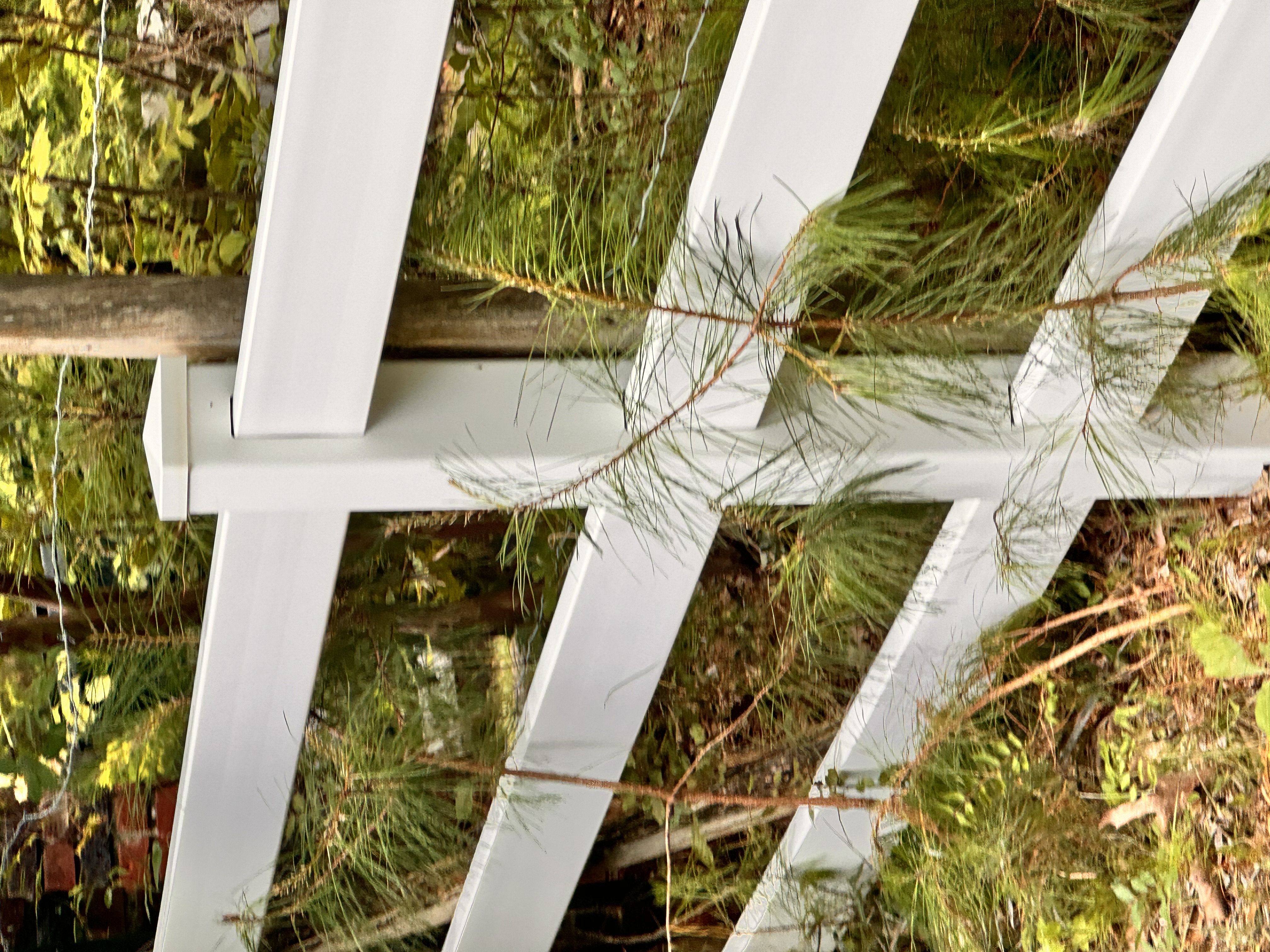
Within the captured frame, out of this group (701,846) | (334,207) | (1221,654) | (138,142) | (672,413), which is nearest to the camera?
(334,207)

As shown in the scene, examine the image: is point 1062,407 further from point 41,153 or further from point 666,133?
point 41,153

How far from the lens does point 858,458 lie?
2.38ft

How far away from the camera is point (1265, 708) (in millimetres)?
744

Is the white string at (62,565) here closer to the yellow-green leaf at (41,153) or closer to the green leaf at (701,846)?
the yellow-green leaf at (41,153)

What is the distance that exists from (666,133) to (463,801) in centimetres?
58

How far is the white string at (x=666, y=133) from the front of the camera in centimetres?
61

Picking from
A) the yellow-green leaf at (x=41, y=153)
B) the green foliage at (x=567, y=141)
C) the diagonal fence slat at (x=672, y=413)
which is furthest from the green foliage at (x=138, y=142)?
the diagonal fence slat at (x=672, y=413)

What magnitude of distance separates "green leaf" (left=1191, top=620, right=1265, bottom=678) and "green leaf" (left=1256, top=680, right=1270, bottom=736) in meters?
0.02

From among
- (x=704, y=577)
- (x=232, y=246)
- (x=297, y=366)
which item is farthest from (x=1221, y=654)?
(x=232, y=246)

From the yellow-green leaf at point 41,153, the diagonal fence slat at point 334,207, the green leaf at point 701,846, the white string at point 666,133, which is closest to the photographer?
the diagonal fence slat at point 334,207

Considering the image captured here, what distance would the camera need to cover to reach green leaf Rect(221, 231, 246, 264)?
821mm

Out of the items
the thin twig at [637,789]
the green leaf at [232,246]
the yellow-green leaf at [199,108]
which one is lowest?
the thin twig at [637,789]

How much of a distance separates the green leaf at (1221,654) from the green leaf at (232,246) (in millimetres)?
796

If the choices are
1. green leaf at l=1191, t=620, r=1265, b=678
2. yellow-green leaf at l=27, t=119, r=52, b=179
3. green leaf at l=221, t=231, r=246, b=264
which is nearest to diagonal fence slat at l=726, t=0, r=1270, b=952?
green leaf at l=1191, t=620, r=1265, b=678
